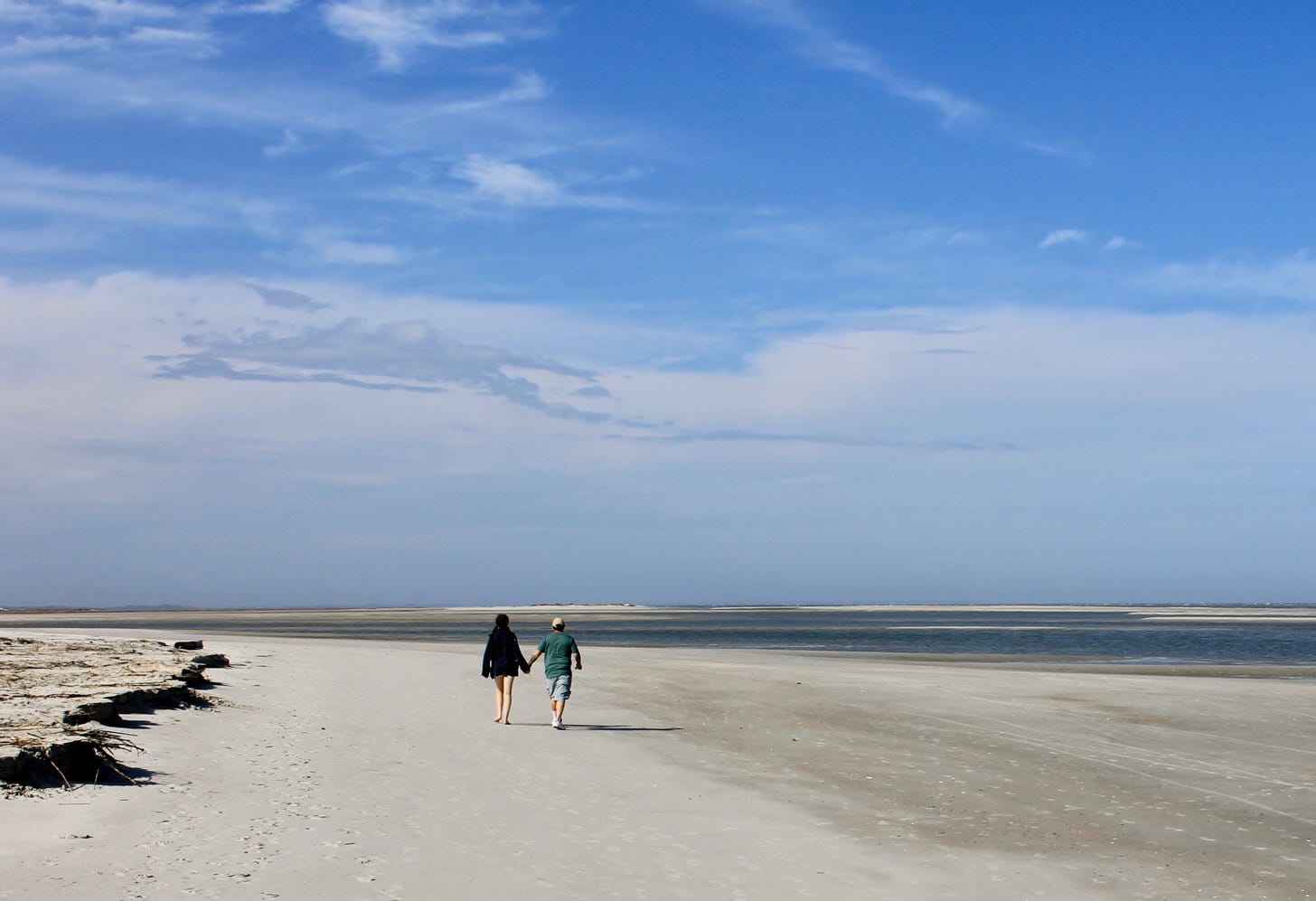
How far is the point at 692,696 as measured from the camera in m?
25.2

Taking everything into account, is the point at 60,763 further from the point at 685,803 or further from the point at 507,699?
the point at 507,699

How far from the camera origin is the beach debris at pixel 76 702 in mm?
11422

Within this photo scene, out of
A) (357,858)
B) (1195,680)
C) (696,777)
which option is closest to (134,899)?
(357,858)

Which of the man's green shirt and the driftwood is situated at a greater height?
the man's green shirt

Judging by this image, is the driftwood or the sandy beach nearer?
the sandy beach

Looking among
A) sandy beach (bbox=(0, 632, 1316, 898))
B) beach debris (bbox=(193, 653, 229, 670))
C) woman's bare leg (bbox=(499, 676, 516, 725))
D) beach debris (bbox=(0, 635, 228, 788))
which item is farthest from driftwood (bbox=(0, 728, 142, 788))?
beach debris (bbox=(193, 653, 229, 670))

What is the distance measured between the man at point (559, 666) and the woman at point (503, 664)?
51 centimetres

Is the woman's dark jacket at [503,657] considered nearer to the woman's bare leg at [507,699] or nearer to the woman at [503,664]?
the woman at [503,664]

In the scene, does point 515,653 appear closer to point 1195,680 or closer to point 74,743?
point 74,743

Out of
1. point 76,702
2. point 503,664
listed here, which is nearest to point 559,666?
point 503,664

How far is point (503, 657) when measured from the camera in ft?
65.4

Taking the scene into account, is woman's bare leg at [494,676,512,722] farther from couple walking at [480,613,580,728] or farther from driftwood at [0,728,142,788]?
driftwood at [0,728,142,788]

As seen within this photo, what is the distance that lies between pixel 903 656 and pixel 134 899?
40509mm

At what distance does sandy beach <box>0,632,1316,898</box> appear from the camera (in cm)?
912
